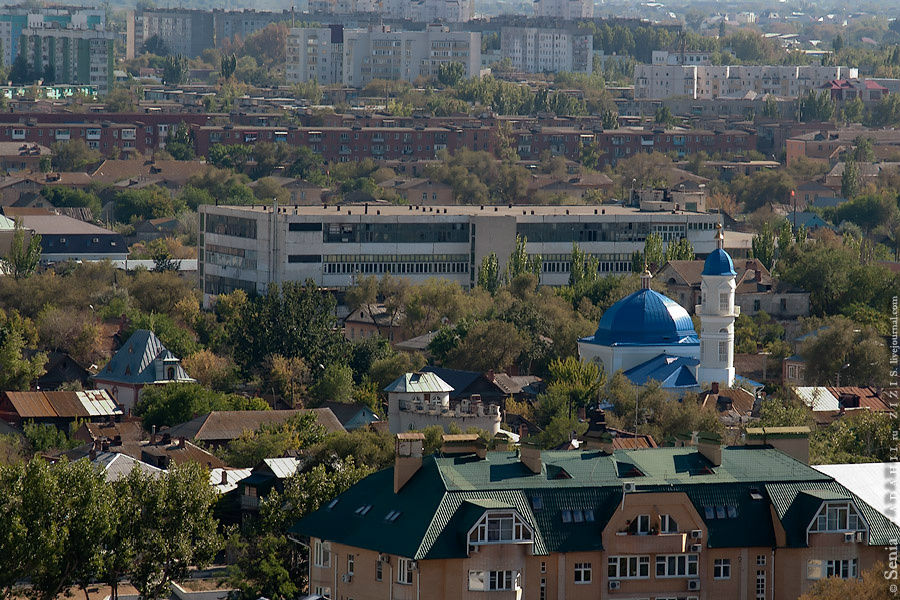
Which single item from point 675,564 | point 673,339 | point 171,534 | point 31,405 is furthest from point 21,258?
point 675,564

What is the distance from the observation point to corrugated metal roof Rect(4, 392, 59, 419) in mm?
63438

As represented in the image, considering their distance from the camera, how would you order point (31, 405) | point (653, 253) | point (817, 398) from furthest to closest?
point (653, 253)
point (31, 405)
point (817, 398)

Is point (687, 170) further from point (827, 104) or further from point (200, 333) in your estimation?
point (200, 333)

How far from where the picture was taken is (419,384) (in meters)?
62.5

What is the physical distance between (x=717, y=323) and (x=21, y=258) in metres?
36.2

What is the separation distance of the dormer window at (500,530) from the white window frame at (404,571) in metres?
1.01

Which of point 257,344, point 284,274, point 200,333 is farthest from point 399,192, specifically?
point 257,344

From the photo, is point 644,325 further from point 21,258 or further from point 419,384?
point 21,258

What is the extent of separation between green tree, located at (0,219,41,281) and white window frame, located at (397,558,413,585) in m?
59.0

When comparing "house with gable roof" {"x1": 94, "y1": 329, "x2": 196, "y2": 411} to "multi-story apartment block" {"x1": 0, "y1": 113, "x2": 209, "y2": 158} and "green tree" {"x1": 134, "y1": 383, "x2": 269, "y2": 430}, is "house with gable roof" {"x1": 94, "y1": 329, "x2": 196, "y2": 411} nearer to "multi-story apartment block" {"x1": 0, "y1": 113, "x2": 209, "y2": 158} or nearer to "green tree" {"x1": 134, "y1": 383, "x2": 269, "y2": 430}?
"green tree" {"x1": 134, "y1": 383, "x2": 269, "y2": 430}

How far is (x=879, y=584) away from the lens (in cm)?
3341

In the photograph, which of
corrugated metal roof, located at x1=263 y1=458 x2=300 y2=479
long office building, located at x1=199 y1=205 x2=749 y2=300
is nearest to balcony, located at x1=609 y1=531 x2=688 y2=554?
corrugated metal roof, located at x1=263 y1=458 x2=300 y2=479

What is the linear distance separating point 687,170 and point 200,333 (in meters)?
81.5

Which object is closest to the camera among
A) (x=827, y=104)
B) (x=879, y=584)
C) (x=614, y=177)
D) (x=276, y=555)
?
(x=879, y=584)
